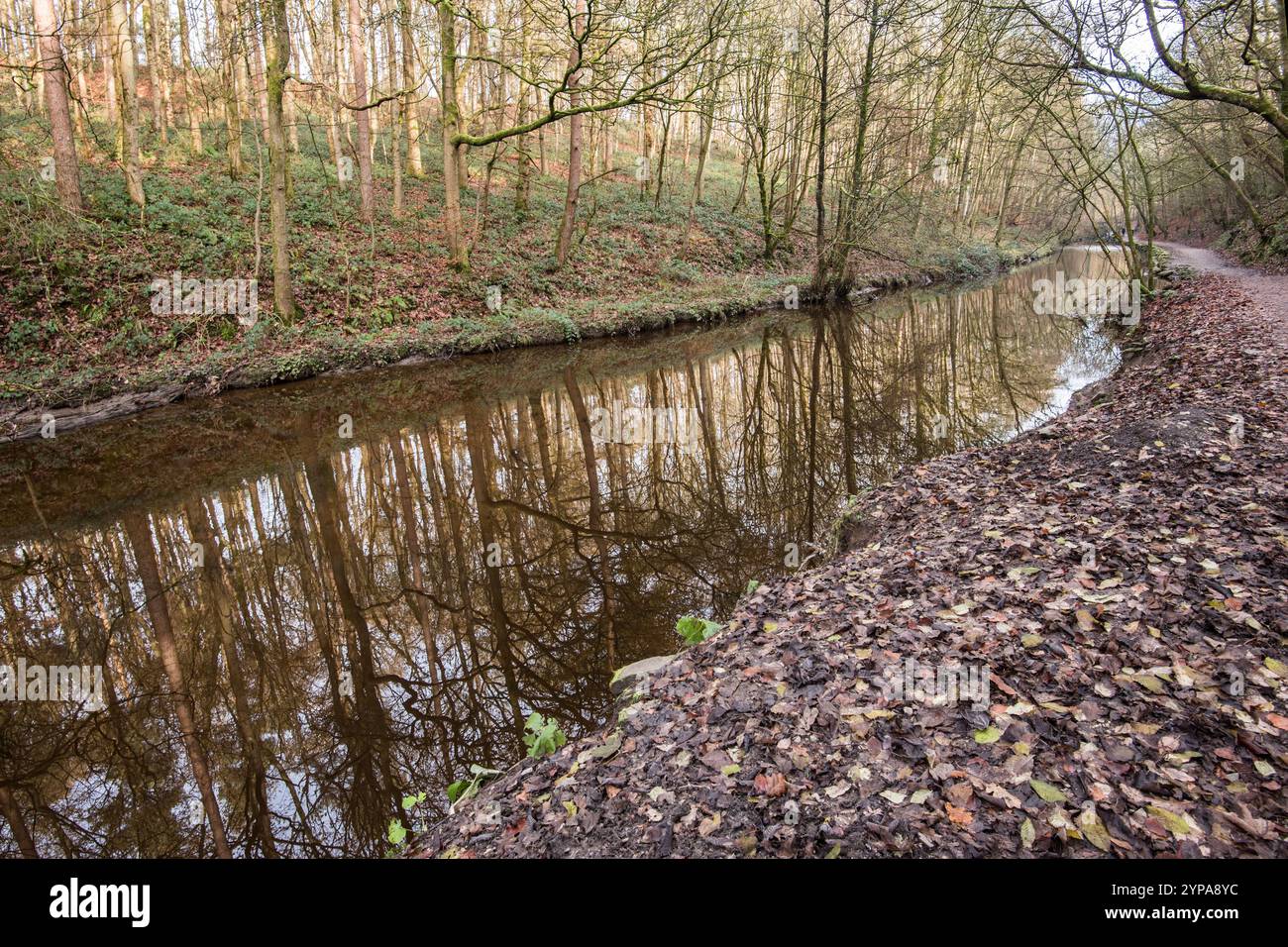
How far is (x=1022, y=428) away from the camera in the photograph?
1092 cm

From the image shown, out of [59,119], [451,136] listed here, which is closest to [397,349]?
[451,136]

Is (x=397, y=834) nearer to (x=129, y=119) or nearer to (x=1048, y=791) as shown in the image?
(x=1048, y=791)

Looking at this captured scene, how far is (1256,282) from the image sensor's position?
19.4 meters

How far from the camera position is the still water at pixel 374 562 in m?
4.56

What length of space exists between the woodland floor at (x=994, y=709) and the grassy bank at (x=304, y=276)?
11.8 m

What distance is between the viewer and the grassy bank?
12484 mm

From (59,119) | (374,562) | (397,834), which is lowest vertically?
(397,834)

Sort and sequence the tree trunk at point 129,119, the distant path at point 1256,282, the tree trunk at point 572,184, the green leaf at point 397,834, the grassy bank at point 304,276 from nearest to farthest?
the green leaf at point 397,834 → the distant path at point 1256,282 → the grassy bank at point 304,276 → the tree trunk at point 129,119 → the tree trunk at point 572,184

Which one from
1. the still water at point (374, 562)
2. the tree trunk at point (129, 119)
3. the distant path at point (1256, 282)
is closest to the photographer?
the still water at point (374, 562)

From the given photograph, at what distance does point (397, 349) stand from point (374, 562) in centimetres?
949

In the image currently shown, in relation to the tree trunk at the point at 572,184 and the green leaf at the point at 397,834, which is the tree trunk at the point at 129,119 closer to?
the tree trunk at the point at 572,184

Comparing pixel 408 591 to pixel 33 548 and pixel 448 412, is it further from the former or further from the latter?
pixel 448 412

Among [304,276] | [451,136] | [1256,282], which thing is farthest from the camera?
[1256,282]

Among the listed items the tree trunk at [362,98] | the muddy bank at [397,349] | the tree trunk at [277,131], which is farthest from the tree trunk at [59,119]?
the tree trunk at [362,98]
